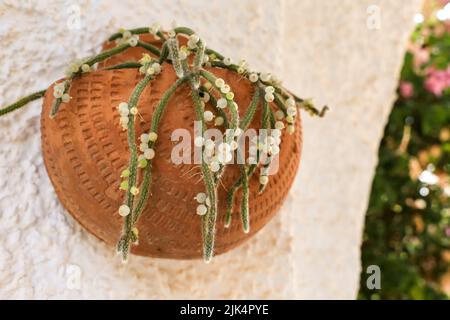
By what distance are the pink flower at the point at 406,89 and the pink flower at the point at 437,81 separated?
2.7 inches

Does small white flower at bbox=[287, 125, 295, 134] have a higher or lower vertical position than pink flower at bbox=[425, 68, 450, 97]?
lower

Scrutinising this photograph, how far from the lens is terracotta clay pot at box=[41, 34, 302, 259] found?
2.84 ft

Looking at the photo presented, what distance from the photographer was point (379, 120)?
5.81 feet

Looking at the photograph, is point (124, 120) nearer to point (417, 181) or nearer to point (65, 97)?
point (65, 97)

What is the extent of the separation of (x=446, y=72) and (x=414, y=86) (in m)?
0.19

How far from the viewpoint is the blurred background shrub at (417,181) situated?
2354 mm

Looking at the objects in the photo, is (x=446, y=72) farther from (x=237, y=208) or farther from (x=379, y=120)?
(x=237, y=208)

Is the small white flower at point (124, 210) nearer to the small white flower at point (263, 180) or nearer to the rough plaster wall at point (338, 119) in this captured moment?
the small white flower at point (263, 180)

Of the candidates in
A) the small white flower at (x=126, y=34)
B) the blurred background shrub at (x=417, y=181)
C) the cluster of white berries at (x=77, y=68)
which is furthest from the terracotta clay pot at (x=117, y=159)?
the blurred background shrub at (x=417, y=181)

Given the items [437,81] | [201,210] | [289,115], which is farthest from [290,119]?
[437,81]

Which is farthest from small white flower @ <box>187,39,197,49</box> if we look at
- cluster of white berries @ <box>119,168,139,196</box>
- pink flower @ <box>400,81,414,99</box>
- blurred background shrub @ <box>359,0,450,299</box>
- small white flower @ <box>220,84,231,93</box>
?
pink flower @ <box>400,81,414,99</box>

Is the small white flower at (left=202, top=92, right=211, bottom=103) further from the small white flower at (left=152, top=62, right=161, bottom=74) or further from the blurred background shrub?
the blurred background shrub

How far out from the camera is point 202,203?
0.87 metres
